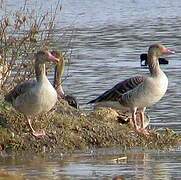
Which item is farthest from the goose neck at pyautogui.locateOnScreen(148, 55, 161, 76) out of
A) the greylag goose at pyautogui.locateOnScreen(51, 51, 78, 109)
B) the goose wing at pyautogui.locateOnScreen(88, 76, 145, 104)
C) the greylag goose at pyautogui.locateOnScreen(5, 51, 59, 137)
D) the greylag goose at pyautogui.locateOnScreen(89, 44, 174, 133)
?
the greylag goose at pyautogui.locateOnScreen(5, 51, 59, 137)

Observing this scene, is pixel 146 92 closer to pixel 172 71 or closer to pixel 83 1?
pixel 172 71

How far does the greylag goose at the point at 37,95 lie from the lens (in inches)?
549

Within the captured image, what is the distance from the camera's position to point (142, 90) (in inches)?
615

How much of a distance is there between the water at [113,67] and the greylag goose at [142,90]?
1268 mm

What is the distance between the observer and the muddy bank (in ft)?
47.0

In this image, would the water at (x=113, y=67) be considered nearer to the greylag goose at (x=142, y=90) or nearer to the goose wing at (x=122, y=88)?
the greylag goose at (x=142, y=90)

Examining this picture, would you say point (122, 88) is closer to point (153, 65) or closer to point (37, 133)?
point (153, 65)

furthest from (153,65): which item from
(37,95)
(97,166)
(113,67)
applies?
(113,67)

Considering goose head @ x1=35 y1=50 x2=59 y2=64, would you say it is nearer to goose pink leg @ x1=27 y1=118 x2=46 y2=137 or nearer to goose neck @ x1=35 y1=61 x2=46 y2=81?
goose neck @ x1=35 y1=61 x2=46 y2=81

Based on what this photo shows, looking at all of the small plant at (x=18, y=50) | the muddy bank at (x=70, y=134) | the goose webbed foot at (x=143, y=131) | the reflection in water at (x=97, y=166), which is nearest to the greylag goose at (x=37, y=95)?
the muddy bank at (x=70, y=134)

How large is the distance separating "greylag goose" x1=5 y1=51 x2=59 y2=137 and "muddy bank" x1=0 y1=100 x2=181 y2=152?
0.19m

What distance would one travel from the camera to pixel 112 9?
163 feet

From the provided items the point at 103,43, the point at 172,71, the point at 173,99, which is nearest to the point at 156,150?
the point at 173,99

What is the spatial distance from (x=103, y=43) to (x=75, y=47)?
256 cm
